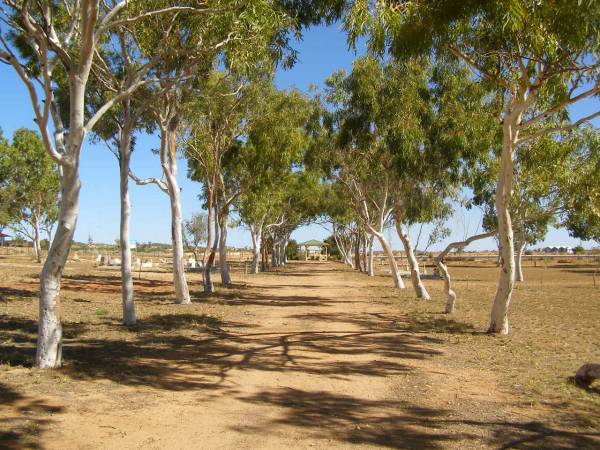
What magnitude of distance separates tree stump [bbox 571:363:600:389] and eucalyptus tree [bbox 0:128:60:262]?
128 ft

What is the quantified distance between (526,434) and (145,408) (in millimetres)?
4073

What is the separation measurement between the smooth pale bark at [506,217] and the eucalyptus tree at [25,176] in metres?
35.8

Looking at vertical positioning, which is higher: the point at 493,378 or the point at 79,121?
the point at 79,121

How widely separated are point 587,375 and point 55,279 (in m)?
7.45

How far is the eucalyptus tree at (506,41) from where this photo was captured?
8.27 m

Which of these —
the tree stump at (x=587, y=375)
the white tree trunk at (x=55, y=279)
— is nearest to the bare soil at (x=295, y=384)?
the tree stump at (x=587, y=375)

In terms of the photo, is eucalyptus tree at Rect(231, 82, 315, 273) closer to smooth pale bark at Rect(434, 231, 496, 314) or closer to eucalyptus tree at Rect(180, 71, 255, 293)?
eucalyptus tree at Rect(180, 71, 255, 293)

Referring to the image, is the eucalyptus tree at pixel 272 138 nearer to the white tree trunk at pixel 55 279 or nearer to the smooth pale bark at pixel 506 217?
the smooth pale bark at pixel 506 217

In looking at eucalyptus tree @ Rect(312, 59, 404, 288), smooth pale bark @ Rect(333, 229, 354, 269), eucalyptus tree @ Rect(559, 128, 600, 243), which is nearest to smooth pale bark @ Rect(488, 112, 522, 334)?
eucalyptus tree @ Rect(559, 128, 600, 243)

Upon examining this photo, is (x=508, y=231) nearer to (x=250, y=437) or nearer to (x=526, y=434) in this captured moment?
(x=526, y=434)

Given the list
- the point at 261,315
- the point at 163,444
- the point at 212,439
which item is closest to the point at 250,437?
the point at 212,439

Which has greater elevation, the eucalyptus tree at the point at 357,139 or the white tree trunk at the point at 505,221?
the eucalyptus tree at the point at 357,139

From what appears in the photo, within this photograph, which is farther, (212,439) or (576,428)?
(576,428)

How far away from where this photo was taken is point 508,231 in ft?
38.9
